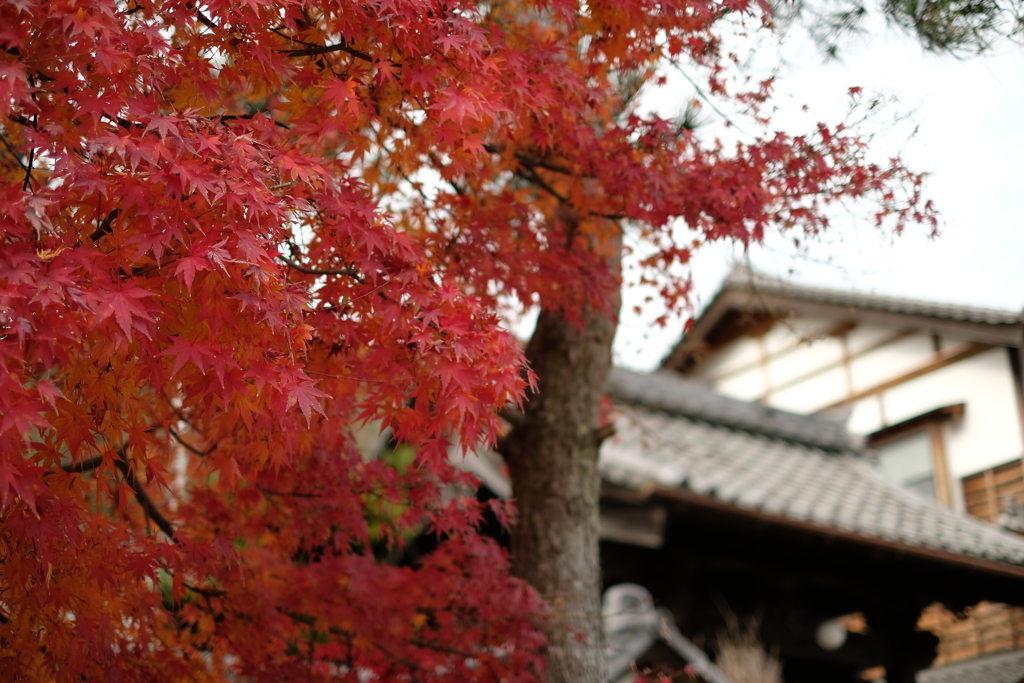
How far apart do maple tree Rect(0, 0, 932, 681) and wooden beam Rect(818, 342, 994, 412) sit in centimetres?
905

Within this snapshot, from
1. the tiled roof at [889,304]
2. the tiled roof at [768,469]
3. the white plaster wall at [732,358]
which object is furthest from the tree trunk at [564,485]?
the white plaster wall at [732,358]

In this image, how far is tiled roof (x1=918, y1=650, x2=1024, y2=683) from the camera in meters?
8.33

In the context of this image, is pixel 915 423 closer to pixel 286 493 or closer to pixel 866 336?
pixel 866 336

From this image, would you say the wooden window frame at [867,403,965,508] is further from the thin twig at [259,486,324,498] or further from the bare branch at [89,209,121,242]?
the bare branch at [89,209,121,242]

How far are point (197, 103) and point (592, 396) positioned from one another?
9.48ft

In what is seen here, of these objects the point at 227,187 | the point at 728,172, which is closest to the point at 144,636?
the point at 227,187

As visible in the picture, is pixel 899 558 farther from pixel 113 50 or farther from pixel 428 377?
pixel 113 50

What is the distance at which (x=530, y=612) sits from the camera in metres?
4.41

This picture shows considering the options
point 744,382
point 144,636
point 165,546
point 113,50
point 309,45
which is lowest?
point 144,636

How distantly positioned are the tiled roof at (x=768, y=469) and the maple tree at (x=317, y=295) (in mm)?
2228

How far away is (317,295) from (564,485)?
2.35m

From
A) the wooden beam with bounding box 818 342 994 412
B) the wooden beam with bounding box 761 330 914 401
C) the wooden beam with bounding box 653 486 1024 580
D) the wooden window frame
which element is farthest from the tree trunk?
the wooden beam with bounding box 761 330 914 401

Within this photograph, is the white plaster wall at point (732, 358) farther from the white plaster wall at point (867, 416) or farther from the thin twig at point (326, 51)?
the thin twig at point (326, 51)

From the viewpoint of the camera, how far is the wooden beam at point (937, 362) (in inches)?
482
